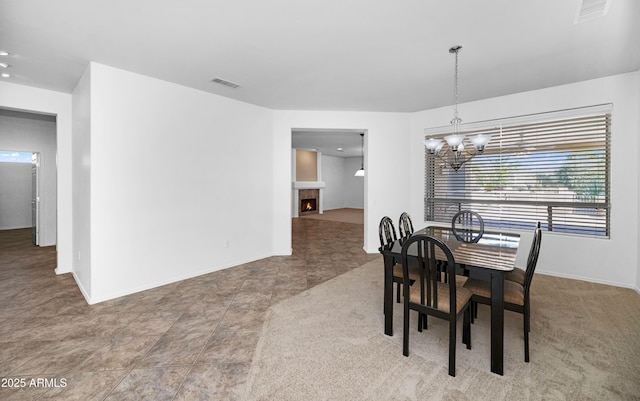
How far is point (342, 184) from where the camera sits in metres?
14.6

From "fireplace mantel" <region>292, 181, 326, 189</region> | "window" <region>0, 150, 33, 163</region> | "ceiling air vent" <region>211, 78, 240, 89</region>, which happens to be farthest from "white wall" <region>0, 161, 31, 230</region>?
"ceiling air vent" <region>211, 78, 240, 89</region>

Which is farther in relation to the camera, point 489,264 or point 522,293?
point 522,293

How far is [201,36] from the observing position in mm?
2680

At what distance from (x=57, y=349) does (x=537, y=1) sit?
468 cm

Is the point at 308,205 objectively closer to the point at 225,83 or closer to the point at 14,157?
the point at 225,83

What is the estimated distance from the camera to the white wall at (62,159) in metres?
4.04

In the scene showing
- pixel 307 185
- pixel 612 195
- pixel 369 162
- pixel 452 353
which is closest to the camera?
pixel 452 353

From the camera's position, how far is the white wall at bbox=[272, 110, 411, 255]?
5305mm

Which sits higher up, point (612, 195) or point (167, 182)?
point (167, 182)

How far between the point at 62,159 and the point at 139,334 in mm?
3261

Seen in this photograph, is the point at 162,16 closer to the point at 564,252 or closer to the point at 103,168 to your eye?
the point at 103,168

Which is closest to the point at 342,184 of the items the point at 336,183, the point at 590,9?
the point at 336,183

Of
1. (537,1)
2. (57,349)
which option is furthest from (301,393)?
(537,1)

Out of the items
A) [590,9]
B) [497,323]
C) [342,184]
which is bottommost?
[497,323]
